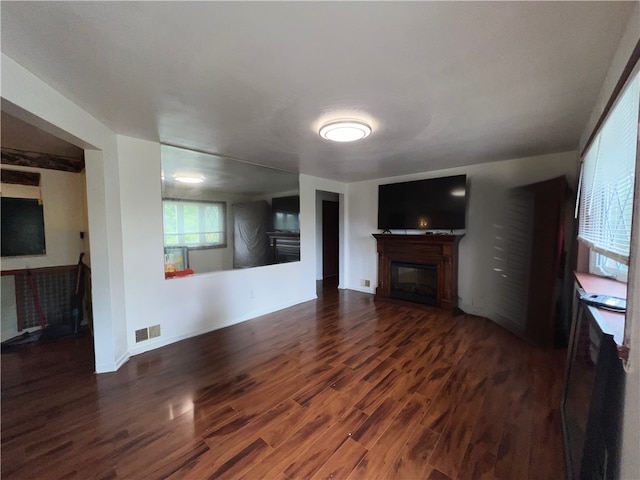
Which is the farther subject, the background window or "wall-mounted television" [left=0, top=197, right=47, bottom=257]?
"wall-mounted television" [left=0, top=197, right=47, bottom=257]

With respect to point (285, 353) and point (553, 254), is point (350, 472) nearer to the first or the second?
point (285, 353)

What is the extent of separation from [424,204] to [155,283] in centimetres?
388

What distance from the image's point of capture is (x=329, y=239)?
6.38 m

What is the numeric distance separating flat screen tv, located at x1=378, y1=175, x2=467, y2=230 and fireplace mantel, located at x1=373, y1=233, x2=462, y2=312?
0.22 m

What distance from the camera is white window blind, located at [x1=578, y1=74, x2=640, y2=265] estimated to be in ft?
3.83

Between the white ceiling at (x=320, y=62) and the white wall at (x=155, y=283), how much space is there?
1.41 ft

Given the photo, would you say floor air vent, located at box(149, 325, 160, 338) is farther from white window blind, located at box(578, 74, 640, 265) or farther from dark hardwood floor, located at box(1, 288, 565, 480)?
white window blind, located at box(578, 74, 640, 265)

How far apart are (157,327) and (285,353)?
1.47m

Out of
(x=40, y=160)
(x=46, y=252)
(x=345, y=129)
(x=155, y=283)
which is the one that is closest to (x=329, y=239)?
(x=155, y=283)

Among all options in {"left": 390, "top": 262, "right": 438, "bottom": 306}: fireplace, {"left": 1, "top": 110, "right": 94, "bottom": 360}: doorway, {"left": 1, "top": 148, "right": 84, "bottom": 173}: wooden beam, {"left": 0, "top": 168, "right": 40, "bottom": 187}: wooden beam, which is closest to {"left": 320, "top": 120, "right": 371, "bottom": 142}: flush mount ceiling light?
{"left": 390, "top": 262, "right": 438, "bottom": 306}: fireplace

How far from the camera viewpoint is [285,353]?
255 centimetres

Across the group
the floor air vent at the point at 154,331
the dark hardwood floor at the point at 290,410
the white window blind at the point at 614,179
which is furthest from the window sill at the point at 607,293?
the floor air vent at the point at 154,331

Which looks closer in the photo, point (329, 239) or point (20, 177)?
point (20, 177)

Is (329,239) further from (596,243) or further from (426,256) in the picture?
(596,243)
